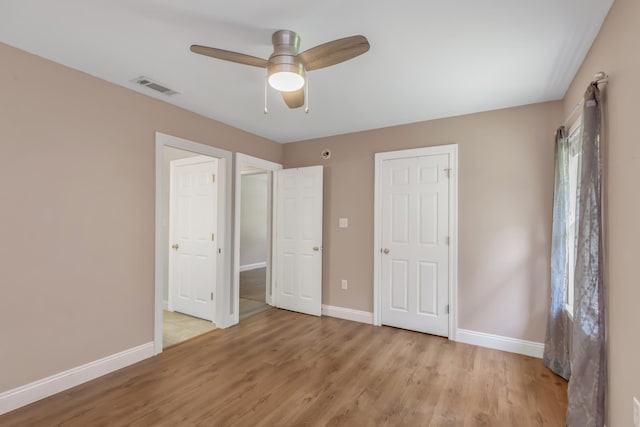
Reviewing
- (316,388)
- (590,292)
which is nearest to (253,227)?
(316,388)

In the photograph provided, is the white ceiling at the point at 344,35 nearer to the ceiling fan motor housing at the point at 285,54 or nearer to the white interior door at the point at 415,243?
the ceiling fan motor housing at the point at 285,54

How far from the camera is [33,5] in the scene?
166 centimetres

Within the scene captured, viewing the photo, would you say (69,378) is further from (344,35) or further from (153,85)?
(344,35)

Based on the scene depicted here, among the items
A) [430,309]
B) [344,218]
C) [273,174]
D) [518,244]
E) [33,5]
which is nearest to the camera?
[33,5]

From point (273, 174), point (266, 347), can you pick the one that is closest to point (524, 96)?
point (273, 174)

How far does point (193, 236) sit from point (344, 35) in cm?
310

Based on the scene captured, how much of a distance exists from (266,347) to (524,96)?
11.6 ft

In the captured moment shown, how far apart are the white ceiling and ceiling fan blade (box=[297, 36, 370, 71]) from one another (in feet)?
0.69

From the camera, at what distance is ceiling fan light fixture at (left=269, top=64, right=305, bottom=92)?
1.78 m

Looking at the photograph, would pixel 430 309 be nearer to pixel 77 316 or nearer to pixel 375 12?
pixel 375 12

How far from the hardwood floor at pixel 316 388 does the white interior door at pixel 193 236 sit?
2.78ft

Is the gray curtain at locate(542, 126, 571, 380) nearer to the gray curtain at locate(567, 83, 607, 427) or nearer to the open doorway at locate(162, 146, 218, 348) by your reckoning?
the gray curtain at locate(567, 83, 607, 427)

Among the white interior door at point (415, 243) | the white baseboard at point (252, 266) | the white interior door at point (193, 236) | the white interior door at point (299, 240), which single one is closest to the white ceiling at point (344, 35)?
the white interior door at point (415, 243)

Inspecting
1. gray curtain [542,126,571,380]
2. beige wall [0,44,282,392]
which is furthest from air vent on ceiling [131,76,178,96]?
gray curtain [542,126,571,380]
